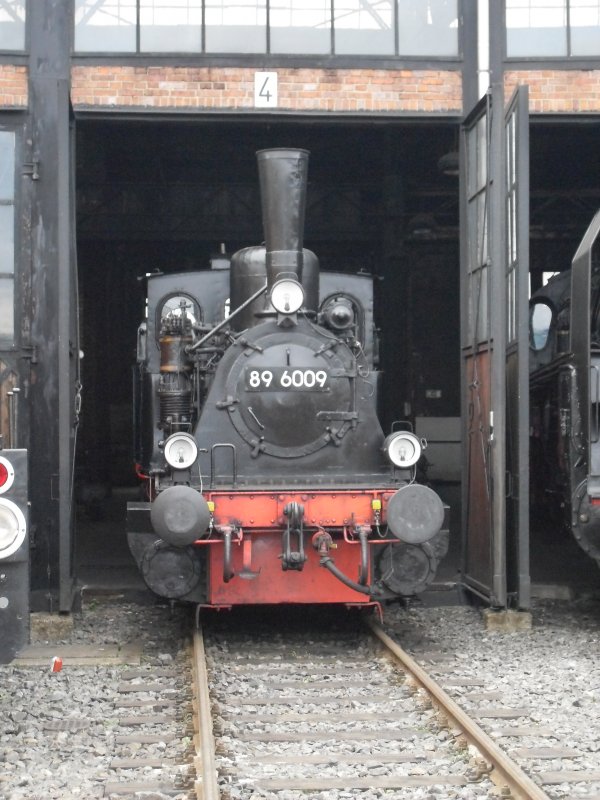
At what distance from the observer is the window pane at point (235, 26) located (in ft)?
32.0

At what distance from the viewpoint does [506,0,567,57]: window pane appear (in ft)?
31.8

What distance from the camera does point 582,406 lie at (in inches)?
346

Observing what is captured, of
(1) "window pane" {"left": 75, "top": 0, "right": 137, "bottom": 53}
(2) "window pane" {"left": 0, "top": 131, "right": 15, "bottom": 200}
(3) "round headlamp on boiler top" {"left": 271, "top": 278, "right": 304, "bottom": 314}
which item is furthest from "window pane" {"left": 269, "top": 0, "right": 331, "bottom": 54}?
(3) "round headlamp on boiler top" {"left": 271, "top": 278, "right": 304, "bottom": 314}

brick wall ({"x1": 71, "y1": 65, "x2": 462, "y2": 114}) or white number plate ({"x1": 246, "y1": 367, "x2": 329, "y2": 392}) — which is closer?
white number plate ({"x1": 246, "y1": 367, "x2": 329, "y2": 392})

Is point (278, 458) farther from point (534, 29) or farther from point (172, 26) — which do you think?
point (534, 29)

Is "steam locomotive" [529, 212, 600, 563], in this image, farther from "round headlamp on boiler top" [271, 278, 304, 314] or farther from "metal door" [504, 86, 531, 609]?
"round headlamp on boiler top" [271, 278, 304, 314]

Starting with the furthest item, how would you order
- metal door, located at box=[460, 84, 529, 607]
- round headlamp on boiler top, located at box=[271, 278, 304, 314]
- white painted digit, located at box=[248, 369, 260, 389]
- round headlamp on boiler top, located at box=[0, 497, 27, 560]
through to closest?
metal door, located at box=[460, 84, 529, 607] → white painted digit, located at box=[248, 369, 260, 389] → round headlamp on boiler top, located at box=[271, 278, 304, 314] → round headlamp on boiler top, located at box=[0, 497, 27, 560]

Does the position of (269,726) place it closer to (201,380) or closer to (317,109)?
(201,380)

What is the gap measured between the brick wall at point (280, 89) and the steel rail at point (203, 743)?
4.65m

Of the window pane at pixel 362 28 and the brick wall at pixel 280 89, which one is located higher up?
the window pane at pixel 362 28

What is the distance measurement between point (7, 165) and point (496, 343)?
4174 mm

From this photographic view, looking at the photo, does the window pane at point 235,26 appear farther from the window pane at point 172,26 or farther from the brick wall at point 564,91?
the brick wall at point 564,91

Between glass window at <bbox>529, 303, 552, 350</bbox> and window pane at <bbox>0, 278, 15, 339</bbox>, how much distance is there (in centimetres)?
626

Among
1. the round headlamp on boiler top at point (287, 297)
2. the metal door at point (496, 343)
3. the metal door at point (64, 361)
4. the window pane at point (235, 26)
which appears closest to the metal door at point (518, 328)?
the metal door at point (496, 343)
